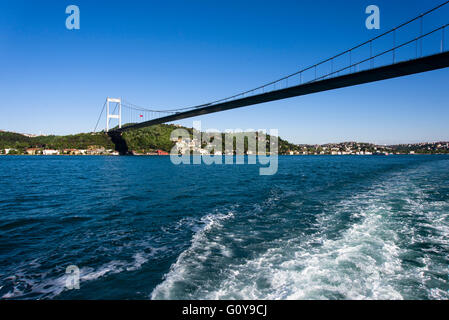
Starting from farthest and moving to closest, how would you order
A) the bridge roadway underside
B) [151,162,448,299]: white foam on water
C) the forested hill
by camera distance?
the forested hill < the bridge roadway underside < [151,162,448,299]: white foam on water

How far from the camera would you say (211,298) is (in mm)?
2742

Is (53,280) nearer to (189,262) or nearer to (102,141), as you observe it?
(189,262)

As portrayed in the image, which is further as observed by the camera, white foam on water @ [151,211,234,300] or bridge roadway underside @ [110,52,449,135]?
bridge roadway underside @ [110,52,449,135]

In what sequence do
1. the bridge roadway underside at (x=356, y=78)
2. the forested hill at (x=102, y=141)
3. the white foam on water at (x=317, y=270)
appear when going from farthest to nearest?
the forested hill at (x=102, y=141) → the bridge roadway underside at (x=356, y=78) → the white foam on water at (x=317, y=270)

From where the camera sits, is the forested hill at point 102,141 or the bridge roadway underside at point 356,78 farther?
the forested hill at point 102,141

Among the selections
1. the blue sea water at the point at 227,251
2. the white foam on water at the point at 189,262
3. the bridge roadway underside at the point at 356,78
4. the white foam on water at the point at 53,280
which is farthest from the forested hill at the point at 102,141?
the white foam on water at the point at 53,280

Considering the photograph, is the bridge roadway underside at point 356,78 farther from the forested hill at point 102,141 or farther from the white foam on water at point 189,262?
the forested hill at point 102,141

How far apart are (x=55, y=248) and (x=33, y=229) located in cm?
170

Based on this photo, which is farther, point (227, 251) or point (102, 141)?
point (102, 141)

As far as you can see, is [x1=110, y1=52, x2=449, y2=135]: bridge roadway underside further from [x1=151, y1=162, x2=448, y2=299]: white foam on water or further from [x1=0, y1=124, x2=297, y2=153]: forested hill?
[x1=0, y1=124, x2=297, y2=153]: forested hill

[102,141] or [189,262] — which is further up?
[102,141]

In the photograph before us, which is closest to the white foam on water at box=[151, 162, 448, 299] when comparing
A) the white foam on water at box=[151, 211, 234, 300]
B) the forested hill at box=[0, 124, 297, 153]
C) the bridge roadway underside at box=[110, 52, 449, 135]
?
the white foam on water at box=[151, 211, 234, 300]

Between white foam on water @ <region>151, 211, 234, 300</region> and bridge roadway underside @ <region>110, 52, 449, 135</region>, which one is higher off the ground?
bridge roadway underside @ <region>110, 52, 449, 135</region>

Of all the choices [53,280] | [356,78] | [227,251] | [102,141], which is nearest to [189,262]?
[227,251]
